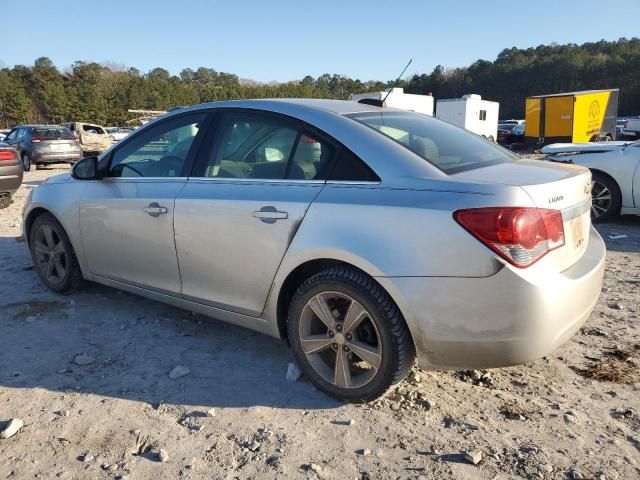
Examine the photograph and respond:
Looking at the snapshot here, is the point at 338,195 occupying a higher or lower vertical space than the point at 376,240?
higher

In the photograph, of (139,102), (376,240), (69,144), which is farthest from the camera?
(139,102)

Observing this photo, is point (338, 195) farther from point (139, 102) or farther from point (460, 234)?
point (139, 102)

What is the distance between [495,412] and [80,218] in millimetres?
3271

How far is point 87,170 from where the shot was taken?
4.07 meters

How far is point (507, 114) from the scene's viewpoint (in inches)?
2768

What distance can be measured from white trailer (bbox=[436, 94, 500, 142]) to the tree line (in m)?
20.9

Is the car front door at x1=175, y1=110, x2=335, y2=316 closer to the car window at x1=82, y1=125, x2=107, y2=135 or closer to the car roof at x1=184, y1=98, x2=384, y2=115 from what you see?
the car roof at x1=184, y1=98, x2=384, y2=115

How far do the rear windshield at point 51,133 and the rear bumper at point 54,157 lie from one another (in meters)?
0.61

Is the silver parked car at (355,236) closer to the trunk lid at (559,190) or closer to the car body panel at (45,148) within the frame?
the trunk lid at (559,190)

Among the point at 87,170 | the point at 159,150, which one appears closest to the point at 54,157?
the point at 87,170

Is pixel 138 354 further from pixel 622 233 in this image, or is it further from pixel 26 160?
pixel 26 160

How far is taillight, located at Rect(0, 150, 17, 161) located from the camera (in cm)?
892

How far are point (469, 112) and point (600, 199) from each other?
60.1 ft

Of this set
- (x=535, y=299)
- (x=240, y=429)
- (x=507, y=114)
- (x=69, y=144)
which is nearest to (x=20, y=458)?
(x=240, y=429)
